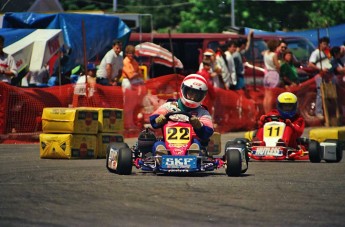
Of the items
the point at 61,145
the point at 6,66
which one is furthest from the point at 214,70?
the point at 61,145

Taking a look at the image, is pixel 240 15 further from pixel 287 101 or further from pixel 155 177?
pixel 155 177

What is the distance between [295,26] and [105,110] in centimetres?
2739

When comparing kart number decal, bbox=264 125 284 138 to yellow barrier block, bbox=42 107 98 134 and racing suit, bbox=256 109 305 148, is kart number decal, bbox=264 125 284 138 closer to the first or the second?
racing suit, bbox=256 109 305 148

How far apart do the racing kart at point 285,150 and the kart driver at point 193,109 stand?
2079 mm

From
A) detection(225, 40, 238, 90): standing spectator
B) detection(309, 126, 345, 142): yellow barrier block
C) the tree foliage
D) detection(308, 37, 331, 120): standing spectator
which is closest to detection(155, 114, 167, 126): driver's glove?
detection(309, 126, 345, 142): yellow barrier block

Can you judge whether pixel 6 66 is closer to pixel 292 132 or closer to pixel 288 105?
pixel 288 105

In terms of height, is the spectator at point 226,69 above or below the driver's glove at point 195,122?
above

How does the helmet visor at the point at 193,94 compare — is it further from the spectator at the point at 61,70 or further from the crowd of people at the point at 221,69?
the spectator at the point at 61,70

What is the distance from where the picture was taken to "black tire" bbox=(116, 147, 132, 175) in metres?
12.1

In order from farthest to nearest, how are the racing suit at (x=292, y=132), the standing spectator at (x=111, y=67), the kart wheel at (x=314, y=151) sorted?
1. the standing spectator at (x=111, y=67)
2. the racing suit at (x=292, y=132)
3. the kart wheel at (x=314, y=151)

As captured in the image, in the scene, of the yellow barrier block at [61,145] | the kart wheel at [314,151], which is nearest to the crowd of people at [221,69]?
the yellow barrier block at [61,145]

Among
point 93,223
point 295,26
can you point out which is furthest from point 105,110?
point 295,26

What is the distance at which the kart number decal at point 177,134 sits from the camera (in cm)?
1240

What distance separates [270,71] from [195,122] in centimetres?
957
